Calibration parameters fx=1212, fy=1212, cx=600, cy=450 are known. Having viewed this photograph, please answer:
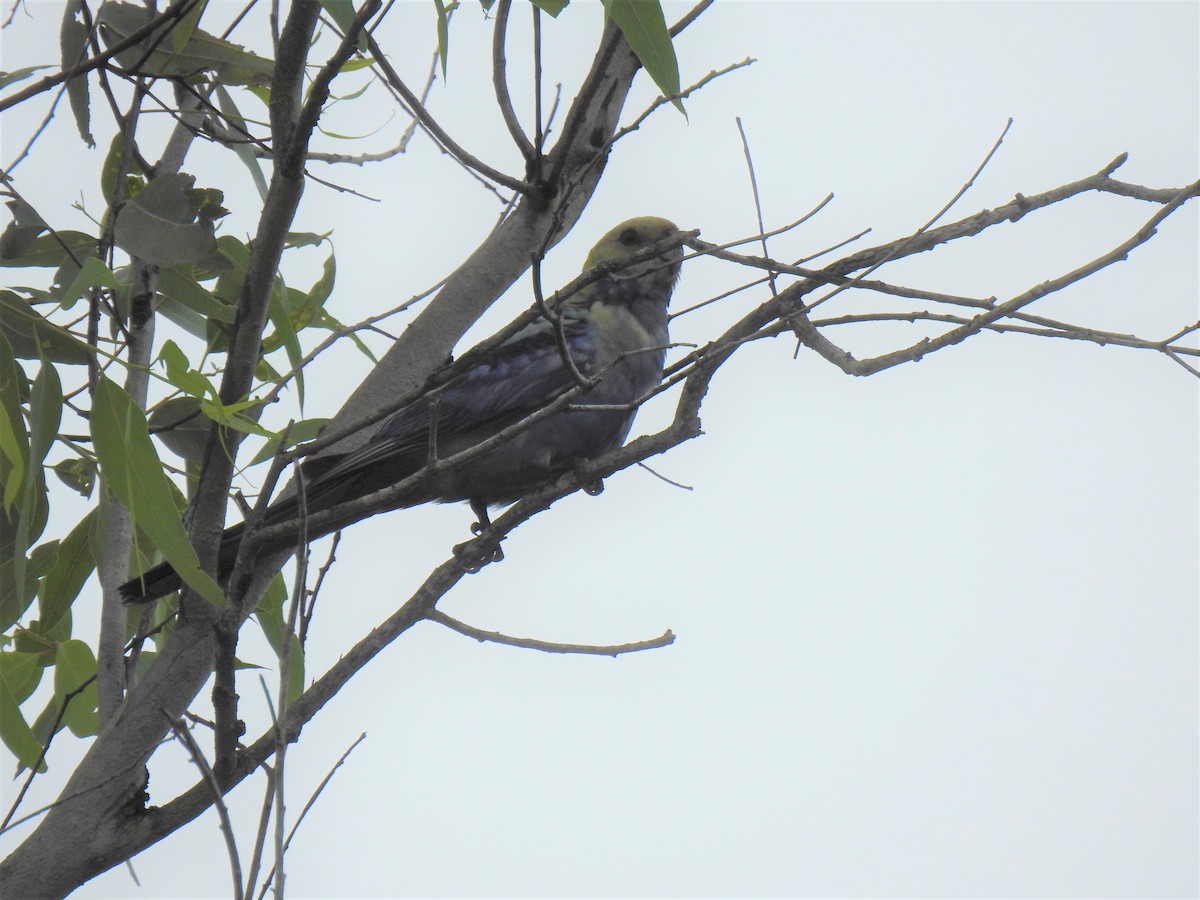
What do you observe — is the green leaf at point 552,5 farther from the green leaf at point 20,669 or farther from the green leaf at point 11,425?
the green leaf at point 20,669

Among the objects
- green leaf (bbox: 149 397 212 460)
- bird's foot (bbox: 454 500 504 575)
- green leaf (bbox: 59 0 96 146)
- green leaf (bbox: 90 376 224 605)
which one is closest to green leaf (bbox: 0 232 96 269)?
green leaf (bbox: 59 0 96 146)

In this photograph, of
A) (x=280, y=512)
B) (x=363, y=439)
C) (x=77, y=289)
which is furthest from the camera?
(x=363, y=439)

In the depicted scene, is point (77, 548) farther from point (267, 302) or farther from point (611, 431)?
point (611, 431)

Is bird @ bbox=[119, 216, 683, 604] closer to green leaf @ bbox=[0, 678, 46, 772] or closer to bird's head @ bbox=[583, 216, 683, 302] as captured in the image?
bird's head @ bbox=[583, 216, 683, 302]

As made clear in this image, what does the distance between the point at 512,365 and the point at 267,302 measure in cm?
165

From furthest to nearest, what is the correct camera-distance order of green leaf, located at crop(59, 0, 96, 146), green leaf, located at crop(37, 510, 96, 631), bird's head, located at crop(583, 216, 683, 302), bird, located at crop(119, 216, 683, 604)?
bird's head, located at crop(583, 216, 683, 302)
bird, located at crop(119, 216, 683, 604)
green leaf, located at crop(37, 510, 96, 631)
green leaf, located at crop(59, 0, 96, 146)

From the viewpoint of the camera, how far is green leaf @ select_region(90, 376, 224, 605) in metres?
2.20

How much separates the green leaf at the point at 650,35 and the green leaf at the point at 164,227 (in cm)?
100

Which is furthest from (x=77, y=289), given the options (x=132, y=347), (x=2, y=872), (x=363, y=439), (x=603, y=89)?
(x=603, y=89)

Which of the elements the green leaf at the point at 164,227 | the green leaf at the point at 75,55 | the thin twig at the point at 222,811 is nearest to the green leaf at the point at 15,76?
the green leaf at the point at 75,55

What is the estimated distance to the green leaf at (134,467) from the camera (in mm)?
2197

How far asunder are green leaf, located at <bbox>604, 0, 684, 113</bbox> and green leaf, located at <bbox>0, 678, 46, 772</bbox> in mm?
1810

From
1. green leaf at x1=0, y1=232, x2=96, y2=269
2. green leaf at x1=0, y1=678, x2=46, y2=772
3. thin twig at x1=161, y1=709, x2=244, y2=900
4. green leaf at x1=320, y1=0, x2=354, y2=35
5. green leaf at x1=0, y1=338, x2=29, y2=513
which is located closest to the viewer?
thin twig at x1=161, y1=709, x2=244, y2=900

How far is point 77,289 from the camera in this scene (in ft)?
6.40
